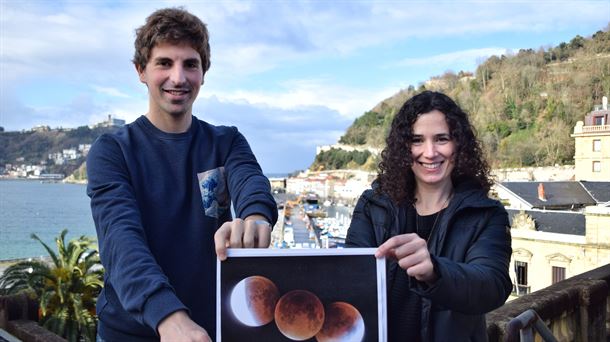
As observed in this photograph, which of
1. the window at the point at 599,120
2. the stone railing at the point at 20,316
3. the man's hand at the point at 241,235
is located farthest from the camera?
the window at the point at 599,120

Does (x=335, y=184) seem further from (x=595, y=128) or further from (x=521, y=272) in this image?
(x=521, y=272)

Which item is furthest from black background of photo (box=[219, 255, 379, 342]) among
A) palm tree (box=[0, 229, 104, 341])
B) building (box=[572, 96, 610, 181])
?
building (box=[572, 96, 610, 181])

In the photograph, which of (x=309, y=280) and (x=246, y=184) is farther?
(x=246, y=184)

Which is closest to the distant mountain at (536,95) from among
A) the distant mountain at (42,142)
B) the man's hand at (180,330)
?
the man's hand at (180,330)

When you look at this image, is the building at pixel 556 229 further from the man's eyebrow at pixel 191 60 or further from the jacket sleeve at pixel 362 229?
the man's eyebrow at pixel 191 60

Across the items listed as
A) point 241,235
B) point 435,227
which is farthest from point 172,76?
point 435,227

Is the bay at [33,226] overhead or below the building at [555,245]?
below

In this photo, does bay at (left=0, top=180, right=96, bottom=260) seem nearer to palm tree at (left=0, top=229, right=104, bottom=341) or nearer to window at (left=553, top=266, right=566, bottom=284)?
palm tree at (left=0, top=229, right=104, bottom=341)
